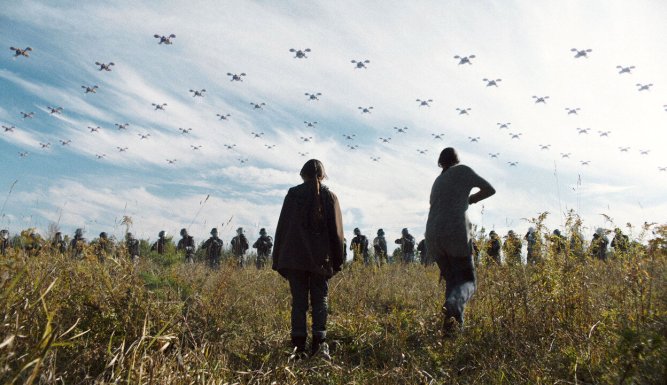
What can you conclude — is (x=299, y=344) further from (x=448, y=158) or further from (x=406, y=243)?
(x=406, y=243)

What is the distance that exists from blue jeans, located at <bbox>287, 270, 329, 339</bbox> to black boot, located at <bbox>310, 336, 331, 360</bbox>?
27 millimetres

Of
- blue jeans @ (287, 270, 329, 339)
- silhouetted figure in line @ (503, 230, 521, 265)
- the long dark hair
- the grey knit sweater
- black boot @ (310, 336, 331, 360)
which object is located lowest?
black boot @ (310, 336, 331, 360)

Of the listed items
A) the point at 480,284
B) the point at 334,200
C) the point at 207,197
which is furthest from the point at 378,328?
the point at 207,197

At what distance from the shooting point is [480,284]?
468 cm

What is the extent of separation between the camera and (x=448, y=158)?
4836 millimetres

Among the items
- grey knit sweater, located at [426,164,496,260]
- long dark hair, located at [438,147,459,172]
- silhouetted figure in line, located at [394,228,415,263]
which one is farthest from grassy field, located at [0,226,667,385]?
silhouetted figure in line, located at [394,228,415,263]

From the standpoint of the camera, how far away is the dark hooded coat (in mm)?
4309

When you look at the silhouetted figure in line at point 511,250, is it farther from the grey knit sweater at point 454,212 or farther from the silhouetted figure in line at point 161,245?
the silhouetted figure in line at point 161,245

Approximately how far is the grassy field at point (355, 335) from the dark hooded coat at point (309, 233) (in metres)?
0.70

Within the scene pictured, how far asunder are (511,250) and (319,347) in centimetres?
193

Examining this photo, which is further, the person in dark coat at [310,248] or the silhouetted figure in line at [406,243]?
the silhouetted figure in line at [406,243]

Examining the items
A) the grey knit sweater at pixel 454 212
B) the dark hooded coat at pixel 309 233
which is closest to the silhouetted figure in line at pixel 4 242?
the dark hooded coat at pixel 309 233

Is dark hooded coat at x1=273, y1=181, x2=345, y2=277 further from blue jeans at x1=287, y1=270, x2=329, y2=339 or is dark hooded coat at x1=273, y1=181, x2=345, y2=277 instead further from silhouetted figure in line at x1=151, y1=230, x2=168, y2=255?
silhouetted figure in line at x1=151, y1=230, x2=168, y2=255

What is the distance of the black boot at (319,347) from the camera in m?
4.07
